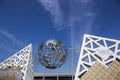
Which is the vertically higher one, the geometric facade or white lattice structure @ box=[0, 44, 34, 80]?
white lattice structure @ box=[0, 44, 34, 80]

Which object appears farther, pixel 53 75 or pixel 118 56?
pixel 53 75

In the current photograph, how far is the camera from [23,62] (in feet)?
146

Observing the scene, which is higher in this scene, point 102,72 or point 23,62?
point 23,62

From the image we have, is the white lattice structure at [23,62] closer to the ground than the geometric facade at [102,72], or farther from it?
farther from it

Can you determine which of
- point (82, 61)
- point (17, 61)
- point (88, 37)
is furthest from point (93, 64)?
point (17, 61)

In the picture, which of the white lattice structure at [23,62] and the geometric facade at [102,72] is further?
the white lattice structure at [23,62]

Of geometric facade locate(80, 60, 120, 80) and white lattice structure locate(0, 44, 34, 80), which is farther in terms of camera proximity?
white lattice structure locate(0, 44, 34, 80)

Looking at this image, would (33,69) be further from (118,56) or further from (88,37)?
(118,56)

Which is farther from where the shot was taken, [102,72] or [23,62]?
[23,62]

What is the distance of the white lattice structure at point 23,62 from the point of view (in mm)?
43556

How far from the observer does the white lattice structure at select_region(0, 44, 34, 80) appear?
143 feet

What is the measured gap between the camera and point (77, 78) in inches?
1302

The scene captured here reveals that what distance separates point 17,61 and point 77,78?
1581 centimetres

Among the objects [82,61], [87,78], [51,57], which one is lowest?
[87,78]
